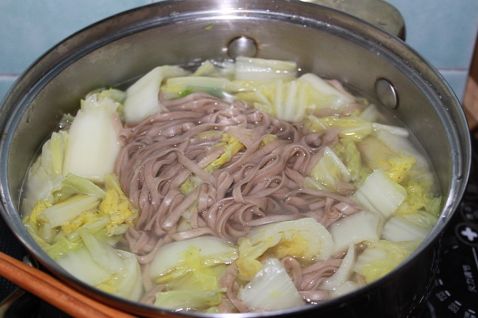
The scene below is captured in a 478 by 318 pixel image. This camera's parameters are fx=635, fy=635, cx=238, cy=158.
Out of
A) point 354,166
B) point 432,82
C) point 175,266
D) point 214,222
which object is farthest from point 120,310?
point 432,82

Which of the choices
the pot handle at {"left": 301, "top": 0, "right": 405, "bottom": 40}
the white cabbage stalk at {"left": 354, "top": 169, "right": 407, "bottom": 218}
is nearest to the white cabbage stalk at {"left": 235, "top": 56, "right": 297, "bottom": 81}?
the pot handle at {"left": 301, "top": 0, "right": 405, "bottom": 40}

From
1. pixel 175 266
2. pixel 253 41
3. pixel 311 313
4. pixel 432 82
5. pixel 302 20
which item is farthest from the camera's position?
pixel 253 41

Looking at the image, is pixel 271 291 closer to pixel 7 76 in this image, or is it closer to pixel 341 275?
pixel 341 275

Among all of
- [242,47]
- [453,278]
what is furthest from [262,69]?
[453,278]

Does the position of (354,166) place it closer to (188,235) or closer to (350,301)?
(188,235)

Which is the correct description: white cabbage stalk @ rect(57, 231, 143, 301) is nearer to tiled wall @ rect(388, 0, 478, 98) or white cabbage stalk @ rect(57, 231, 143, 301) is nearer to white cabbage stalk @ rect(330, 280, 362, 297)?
white cabbage stalk @ rect(330, 280, 362, 297)

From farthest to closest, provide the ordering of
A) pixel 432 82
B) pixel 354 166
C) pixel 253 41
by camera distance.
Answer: pixel 253 41
pixel 354 166
pixel 432 82

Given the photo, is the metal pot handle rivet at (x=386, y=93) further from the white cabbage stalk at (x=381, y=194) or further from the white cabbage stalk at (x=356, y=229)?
the white cabbage stalk at (x=356, y=229)
